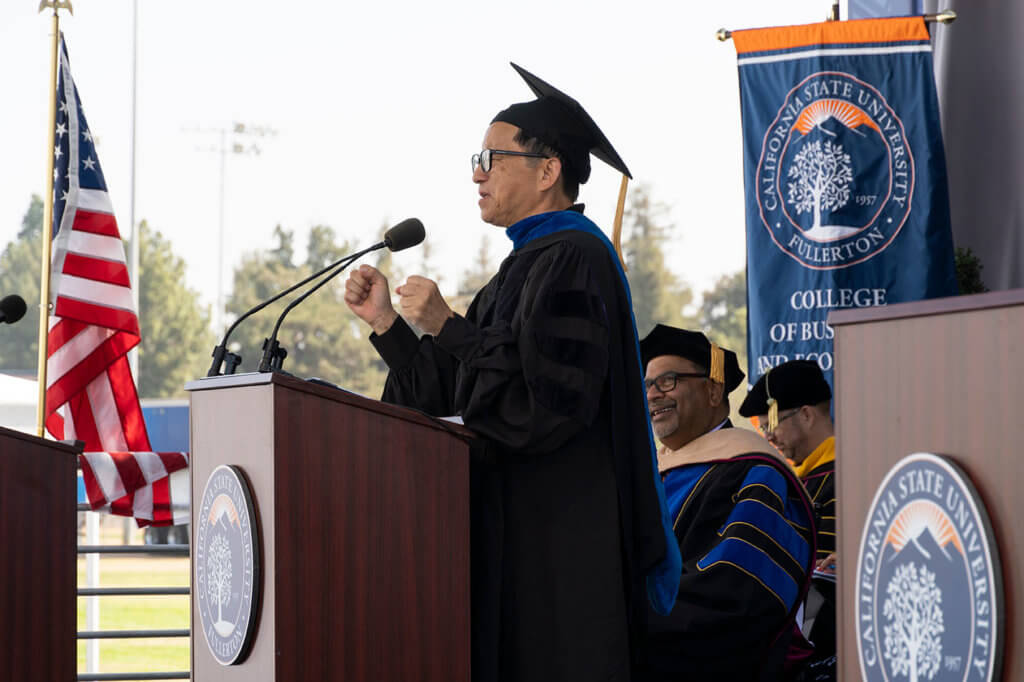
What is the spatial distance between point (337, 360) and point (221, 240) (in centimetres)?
448

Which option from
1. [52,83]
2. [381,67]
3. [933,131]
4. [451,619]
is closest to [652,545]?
[451,619]

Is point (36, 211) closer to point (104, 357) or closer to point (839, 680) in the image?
point (104, 357)

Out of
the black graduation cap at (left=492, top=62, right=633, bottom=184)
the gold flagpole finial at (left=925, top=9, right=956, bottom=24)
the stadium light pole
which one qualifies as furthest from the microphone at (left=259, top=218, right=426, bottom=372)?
the stadium light pole

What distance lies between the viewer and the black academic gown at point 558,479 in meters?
2.52

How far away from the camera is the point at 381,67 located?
32500 millimetres

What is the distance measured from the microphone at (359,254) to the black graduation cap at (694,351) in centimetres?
184

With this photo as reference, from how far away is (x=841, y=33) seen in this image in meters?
5.23

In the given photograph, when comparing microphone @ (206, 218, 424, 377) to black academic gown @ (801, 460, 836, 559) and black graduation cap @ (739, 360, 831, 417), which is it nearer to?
black academic gown @ (801, 460, 836, 559)

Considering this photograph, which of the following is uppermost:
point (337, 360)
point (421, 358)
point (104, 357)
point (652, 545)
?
point (337, 360)

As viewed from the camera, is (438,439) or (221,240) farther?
(221,240)

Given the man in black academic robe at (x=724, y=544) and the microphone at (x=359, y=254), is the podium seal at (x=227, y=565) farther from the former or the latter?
the man in black academic robe at (x=724, y=544)

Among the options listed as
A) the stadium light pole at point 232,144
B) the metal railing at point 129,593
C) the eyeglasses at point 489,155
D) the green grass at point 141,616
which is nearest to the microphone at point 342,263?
the eyeglasses at point 489,155

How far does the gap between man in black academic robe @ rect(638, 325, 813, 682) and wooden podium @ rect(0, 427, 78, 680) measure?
1.67 meters

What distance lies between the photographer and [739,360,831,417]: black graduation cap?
520 centimetres
